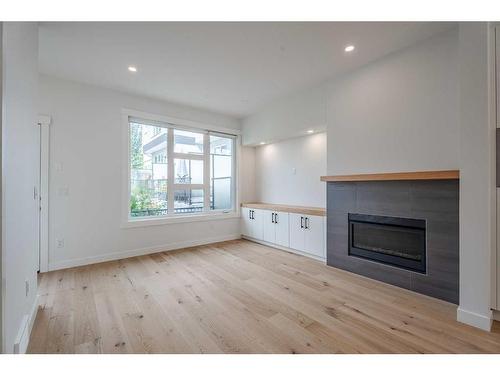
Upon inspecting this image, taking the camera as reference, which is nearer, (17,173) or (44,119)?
(17,173)

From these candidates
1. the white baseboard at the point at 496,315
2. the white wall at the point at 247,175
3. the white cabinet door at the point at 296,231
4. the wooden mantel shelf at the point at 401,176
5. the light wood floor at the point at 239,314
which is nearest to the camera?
the light wood floor at the point at 239,314

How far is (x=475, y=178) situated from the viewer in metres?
1.93

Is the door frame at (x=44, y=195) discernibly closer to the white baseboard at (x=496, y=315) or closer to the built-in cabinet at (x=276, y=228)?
the built-in cabinet at (x=276, y=228)

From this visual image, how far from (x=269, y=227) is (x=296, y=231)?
0.68 m

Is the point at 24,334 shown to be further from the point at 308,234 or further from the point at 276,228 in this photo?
the point at 276,228

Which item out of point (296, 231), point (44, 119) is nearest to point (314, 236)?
point (296, 231)

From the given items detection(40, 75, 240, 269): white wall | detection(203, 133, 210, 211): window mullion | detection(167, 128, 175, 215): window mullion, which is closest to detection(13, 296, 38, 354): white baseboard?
detection(40, 75, 240, 269): white wall

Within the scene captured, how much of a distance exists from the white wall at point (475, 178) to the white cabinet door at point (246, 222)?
137 inches

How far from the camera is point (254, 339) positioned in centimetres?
172

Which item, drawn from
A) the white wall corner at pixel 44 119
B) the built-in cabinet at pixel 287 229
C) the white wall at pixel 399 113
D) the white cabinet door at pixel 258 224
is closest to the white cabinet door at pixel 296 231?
the built-in cabinet at pixel 287 229

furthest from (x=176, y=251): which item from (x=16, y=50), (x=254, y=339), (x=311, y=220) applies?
(x=16, y=50)

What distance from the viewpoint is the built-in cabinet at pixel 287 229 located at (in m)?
3.56

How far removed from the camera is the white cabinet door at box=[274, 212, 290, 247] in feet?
13.4
